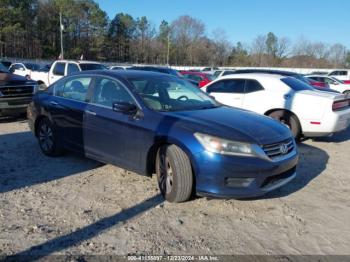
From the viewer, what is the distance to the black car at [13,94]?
10102mm

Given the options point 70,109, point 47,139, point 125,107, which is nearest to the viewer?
point 125,107

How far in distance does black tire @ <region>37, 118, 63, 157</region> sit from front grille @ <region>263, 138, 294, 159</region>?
371cm

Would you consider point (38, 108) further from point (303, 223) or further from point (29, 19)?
point (29, 19)

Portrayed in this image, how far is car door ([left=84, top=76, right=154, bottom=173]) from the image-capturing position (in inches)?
203

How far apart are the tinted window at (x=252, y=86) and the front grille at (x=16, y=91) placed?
5.88 metres

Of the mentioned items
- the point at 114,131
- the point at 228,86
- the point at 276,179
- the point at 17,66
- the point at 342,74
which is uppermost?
the point at 228,86

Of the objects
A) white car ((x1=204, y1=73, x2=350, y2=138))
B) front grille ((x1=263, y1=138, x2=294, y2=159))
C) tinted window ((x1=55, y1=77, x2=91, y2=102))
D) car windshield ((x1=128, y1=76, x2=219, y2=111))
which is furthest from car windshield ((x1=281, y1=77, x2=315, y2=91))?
tinted window ((x1=55, y1=77, x2=91, y2=102))

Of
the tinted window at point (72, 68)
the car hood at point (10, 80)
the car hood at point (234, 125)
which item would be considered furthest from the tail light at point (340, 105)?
the tinted window at point (72, 68)

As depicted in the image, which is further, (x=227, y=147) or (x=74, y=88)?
(x=74, y=88)

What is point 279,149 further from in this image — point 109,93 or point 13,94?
point 13,94

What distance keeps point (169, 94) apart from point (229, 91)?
14.4 feet

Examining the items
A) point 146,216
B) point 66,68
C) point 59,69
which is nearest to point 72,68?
point 66,68

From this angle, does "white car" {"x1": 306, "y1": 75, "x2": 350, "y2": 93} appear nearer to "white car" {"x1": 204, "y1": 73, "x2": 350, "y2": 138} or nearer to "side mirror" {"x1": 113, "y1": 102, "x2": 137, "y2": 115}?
"white car" {"x1": 204, "y1": 73, "x2": 350, "y2": 138}

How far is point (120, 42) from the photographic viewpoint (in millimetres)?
96875
